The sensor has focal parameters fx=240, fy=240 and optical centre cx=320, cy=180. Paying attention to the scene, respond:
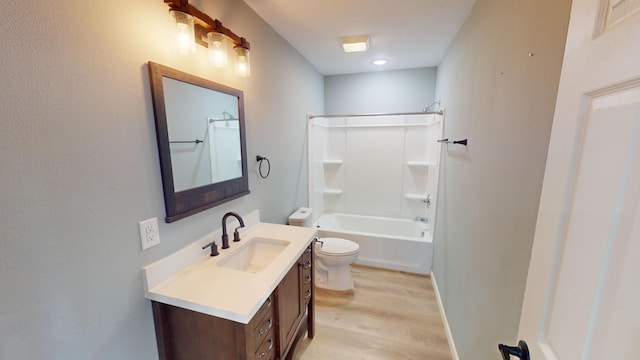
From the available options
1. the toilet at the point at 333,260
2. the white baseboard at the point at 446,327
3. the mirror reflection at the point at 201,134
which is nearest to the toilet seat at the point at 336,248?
the toilet at the point at 333,260

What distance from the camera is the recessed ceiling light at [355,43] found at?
223 centimetres

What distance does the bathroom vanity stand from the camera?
3.36 feet

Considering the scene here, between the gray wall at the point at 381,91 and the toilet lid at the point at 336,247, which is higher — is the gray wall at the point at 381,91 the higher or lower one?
the higher one

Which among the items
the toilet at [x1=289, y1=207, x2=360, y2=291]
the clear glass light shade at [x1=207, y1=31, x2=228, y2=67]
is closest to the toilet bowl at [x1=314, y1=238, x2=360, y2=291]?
the toilet at [x1=289, y1=207, x2=360, y2=291]

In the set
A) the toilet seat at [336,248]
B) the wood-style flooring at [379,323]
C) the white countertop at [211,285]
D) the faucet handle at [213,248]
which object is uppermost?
the faucet handle at [213,248]

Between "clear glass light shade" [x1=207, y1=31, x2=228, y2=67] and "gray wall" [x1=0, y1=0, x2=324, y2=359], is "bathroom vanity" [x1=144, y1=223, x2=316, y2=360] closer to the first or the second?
"gray wall" [x1=0, y1=0, x2=324, y2=359]

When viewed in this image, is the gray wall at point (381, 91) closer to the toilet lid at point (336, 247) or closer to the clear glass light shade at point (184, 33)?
the toilet lid at point (336, 247)

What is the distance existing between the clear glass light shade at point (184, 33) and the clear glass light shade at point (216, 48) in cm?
19

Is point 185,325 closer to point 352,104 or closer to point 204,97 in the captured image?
point 204,97

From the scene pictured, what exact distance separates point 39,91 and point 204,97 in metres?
0.70

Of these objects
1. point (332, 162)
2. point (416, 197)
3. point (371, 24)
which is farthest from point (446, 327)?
point (371, 24)

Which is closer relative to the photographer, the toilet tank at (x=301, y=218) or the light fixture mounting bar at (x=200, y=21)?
the light fixture mounting bar at (x=200, y=21)

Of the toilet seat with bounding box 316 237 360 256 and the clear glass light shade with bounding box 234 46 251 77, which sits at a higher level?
the clear glass light shade with bounding box 234 46 251 77

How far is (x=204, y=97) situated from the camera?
1390 millimetres
